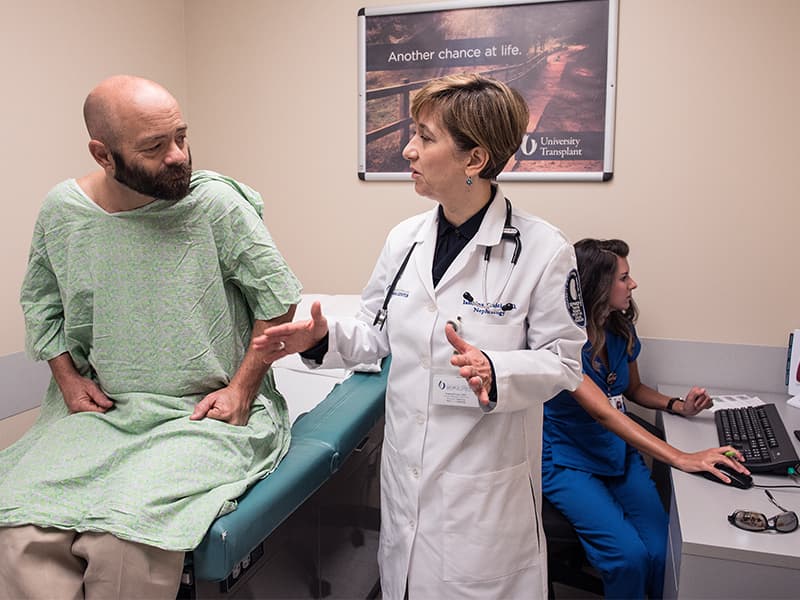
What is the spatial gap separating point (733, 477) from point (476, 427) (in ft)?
2.72

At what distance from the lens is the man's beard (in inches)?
56.8

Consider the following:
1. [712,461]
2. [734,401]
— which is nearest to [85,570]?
[712,461]

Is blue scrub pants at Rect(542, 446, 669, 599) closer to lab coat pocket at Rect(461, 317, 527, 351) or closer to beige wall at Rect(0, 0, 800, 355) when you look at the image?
beige wall at Rect(0, 0, 800, 355)

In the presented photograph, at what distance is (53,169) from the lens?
241cm

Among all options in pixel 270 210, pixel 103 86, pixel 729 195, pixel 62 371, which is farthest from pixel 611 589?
pixel 270 210

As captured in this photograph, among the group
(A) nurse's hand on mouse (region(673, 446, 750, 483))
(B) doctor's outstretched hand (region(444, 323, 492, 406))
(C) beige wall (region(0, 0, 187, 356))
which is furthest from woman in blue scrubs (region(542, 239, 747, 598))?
(C) beige wall (region(0, 0, 187, 356))

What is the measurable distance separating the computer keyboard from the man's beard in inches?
66.9

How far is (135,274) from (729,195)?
7.13 feet

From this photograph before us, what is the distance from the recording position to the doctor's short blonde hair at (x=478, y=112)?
1386 millimetres

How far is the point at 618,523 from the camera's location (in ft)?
6.52

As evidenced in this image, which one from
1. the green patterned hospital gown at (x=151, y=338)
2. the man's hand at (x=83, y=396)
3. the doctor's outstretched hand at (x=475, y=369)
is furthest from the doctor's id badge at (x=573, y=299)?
the man's hand at (x=83, y=396)

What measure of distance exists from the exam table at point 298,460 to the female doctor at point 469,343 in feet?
Result: 0.75

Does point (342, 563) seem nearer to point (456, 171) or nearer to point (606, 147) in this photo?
point (456, 171)

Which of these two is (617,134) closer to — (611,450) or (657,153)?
(657,153)
